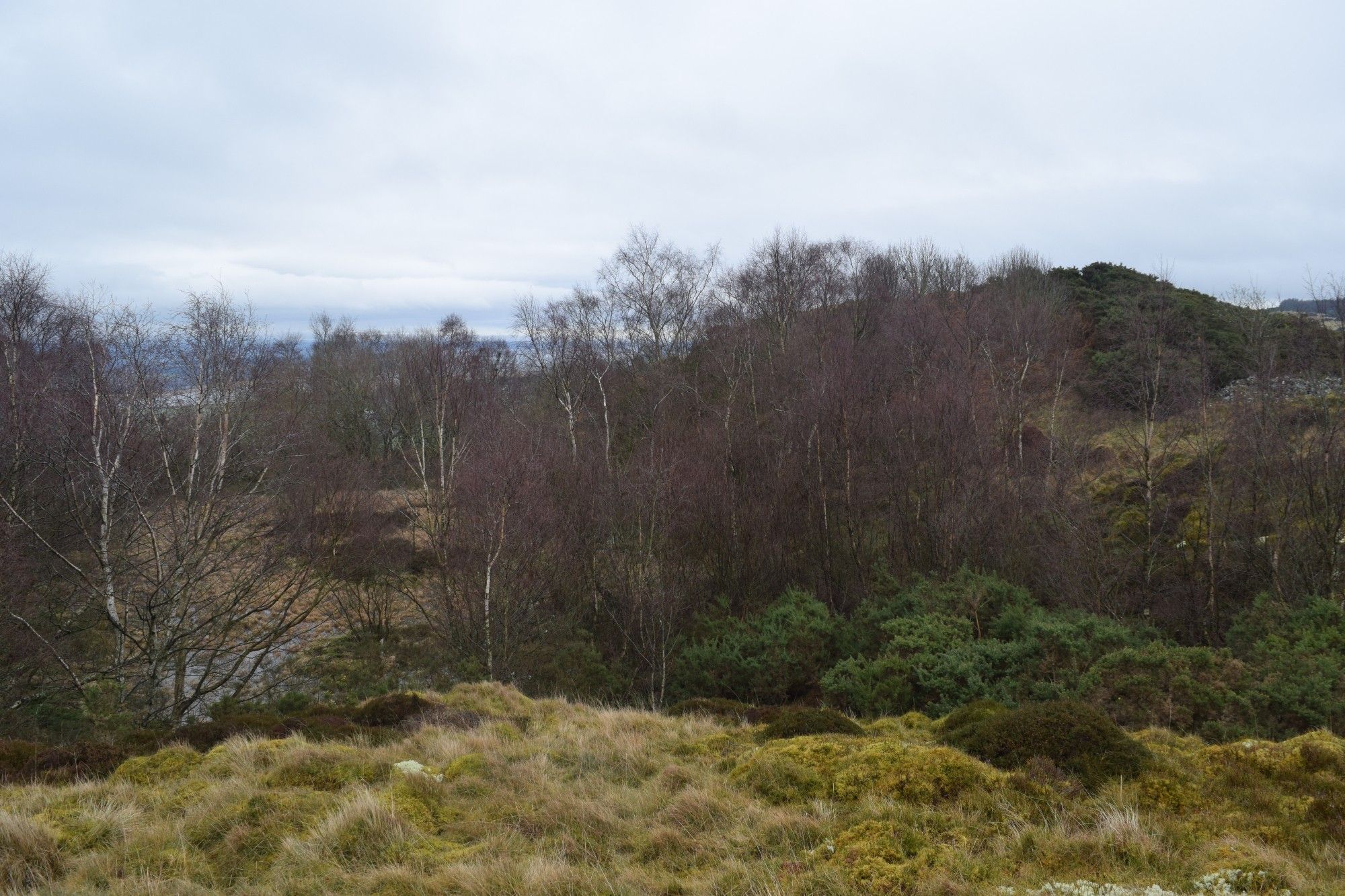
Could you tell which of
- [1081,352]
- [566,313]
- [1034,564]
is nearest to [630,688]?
[1034,564]

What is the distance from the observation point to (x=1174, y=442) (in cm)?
1467

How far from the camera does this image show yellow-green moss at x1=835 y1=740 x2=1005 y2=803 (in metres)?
5.06

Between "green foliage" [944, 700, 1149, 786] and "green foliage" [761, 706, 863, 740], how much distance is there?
1544mm

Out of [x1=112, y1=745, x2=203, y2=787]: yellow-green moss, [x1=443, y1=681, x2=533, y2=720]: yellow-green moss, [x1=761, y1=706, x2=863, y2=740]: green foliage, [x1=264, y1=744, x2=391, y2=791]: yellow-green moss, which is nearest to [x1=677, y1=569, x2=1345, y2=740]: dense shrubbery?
[x1=761, y1=706, x2=863, y2=740]: green foliage

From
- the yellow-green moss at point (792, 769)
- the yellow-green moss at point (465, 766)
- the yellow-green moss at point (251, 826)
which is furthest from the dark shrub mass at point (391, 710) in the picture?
the yellow-green moss at point (792, 769)

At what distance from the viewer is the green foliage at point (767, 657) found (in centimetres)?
1409

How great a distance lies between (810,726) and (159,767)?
6.67 metres

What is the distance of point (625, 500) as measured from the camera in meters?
17.8

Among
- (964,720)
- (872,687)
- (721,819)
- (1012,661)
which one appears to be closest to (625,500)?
(872,687)

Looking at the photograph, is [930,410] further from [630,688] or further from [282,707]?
[282,707]

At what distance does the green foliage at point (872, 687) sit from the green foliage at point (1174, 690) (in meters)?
2.73

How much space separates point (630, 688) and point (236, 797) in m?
10.9

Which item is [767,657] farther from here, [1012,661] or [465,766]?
[465,766]

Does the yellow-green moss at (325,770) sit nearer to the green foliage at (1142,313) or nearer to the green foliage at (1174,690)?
the green foliage at (1174,690)
